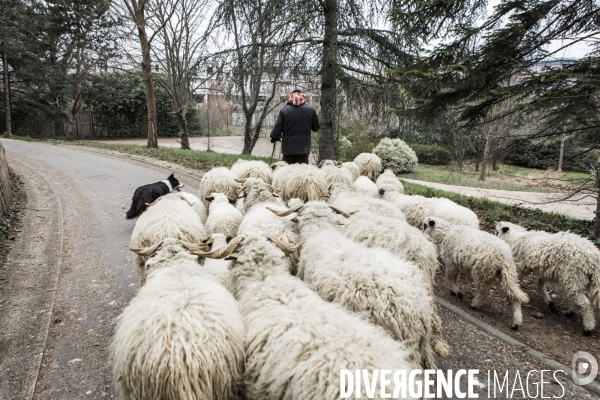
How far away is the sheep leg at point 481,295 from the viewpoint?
14.2 feet

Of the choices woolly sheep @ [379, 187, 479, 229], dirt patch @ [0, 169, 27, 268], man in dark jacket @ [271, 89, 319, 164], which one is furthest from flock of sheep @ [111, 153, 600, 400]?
dirt patch @ [0, 169, 27, 268]

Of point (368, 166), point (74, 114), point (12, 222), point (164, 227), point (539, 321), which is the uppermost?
point (74, 114)

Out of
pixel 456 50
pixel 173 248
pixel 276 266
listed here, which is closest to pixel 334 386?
pixel 276 266

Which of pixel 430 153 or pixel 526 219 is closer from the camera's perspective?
pixel 526 219

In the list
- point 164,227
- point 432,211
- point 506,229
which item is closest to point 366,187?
point 432,211

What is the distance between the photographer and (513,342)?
3.65 metres

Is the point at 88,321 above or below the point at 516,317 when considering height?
below

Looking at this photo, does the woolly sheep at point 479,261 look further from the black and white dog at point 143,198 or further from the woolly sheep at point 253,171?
the black and white dog at point 143,198

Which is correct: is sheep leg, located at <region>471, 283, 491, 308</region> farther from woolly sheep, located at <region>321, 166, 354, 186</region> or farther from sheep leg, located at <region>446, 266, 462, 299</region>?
woolly sheep, located at <region>321, 166, 354, 186</region>

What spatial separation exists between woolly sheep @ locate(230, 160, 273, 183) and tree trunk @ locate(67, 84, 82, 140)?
25.5m

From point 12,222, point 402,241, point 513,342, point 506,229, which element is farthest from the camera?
point 12,222

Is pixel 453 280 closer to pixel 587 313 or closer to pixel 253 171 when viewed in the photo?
pixel 587 313

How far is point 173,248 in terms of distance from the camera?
3.13 m

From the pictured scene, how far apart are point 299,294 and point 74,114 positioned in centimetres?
3086
